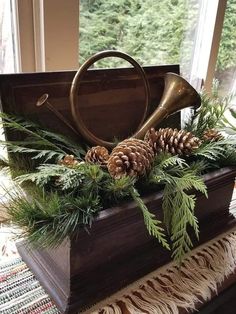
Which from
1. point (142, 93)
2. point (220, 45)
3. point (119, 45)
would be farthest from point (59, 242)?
point (220, 45)

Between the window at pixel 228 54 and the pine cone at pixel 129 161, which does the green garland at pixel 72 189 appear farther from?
the window at pixel 228 54

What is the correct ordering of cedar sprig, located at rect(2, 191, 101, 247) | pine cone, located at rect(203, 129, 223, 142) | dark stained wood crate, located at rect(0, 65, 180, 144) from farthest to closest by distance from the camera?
A: pine cone, located at rect(203, 129, 223, 142)
dark stained wood crate, located at rect(0, 65, 180, 144)
cedar sprig, located at rect(2, 191, 101, 247)

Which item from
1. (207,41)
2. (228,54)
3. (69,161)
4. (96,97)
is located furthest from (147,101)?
(228,54)

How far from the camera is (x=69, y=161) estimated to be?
537 millimetres

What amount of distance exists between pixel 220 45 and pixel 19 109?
90 centimetres

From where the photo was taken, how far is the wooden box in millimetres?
513

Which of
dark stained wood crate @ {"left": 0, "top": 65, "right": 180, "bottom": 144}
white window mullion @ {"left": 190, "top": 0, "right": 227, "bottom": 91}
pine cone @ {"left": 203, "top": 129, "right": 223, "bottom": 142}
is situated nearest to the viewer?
dark stained wood crate @ {"left": 0, "top": 65, "right": 180, "bottom": 144}

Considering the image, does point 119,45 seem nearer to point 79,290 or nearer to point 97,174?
point 97,174

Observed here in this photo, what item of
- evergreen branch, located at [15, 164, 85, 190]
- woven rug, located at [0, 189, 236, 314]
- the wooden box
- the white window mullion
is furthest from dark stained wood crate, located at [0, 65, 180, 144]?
the white window mullion

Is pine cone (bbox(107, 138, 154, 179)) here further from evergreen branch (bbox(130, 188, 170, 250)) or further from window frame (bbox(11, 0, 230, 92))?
window frame (bbox(11, 0, 230, 92))

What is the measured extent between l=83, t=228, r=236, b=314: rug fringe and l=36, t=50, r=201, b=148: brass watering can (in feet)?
0.86

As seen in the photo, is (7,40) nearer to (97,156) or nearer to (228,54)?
(97,156)

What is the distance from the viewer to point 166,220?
54 cm

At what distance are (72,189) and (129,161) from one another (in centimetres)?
10
